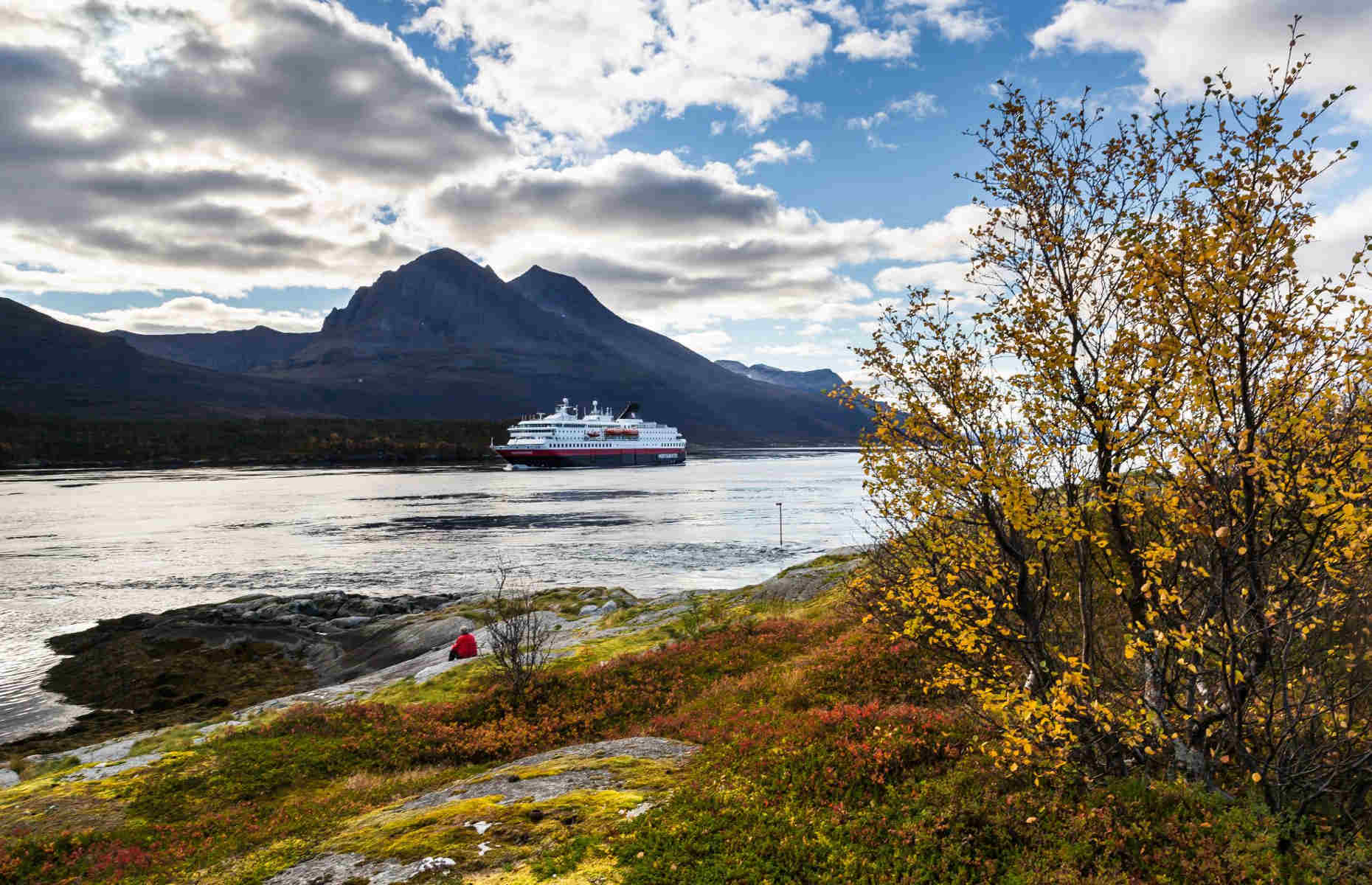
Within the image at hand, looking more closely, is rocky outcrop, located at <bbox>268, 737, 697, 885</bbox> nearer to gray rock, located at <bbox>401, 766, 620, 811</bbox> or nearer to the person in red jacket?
gray rock, located at <bbox>401, 766, 620, 811</bbox>

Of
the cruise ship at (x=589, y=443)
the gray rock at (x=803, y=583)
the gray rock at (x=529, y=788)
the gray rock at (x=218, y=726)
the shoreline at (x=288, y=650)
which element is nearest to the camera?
the gray rock at (x=529, y=788)

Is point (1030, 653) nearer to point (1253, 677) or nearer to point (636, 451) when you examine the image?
point (1253, 677)

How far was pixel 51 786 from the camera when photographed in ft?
40.7

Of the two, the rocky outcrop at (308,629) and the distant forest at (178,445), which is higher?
the distant forest at (178,445)

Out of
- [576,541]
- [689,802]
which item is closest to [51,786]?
[689,802]

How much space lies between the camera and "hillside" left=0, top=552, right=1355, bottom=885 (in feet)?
23.0

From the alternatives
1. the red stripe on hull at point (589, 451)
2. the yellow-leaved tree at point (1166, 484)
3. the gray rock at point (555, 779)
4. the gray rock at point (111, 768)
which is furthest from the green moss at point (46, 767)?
the red stripe on hull at point (589, 451)

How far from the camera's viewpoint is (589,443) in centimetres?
17025

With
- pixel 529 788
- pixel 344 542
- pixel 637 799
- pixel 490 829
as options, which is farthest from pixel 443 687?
pixel 344 542

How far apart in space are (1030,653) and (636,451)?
168329 mm

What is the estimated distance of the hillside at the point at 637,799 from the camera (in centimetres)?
701

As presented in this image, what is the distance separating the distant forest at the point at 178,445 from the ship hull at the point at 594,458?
41815 mm

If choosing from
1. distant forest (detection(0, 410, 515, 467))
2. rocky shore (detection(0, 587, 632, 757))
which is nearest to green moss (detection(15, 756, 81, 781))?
rocky shore (detection(0, 587, 632, 757))

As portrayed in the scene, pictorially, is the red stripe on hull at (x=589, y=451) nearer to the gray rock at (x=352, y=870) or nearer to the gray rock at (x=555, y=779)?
the gray rock at (x=555, y=779)
